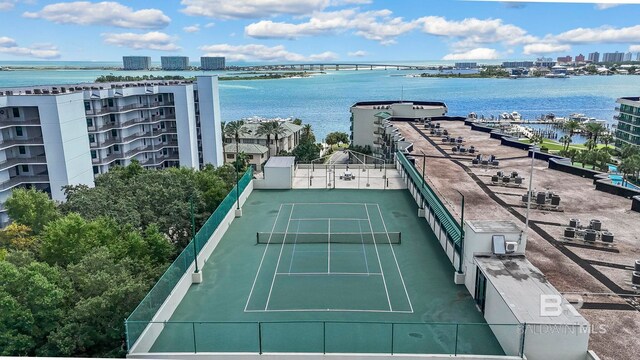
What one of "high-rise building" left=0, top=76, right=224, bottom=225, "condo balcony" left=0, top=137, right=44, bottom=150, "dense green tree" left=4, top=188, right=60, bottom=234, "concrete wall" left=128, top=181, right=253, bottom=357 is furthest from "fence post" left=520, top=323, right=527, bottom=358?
"condo balcony" left=0, top=137, right=44, bottom=150

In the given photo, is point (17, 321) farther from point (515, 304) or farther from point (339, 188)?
point (339, 188)

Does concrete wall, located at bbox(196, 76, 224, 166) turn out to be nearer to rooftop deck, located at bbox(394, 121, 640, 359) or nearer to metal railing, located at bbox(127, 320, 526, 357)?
rooftop deck, located at bbox(394, 121, 640, 359)

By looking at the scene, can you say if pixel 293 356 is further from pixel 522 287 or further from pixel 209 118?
pixel 209 118

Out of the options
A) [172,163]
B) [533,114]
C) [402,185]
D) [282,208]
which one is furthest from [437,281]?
[533,114]

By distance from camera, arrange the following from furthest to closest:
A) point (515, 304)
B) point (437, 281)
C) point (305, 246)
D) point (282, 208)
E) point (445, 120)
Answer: point (445, 120), point (282, 208), point (305, 246), point (437, 281), point (515, 304)

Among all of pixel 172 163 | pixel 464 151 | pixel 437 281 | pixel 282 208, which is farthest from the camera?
pixel 172 163

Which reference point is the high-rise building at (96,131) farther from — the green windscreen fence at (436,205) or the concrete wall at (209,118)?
the green windscreen fence at (436,205)

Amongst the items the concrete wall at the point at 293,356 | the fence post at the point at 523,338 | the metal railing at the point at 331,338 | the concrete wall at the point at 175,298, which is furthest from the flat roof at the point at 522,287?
the concrete wall at the point at 175,298
